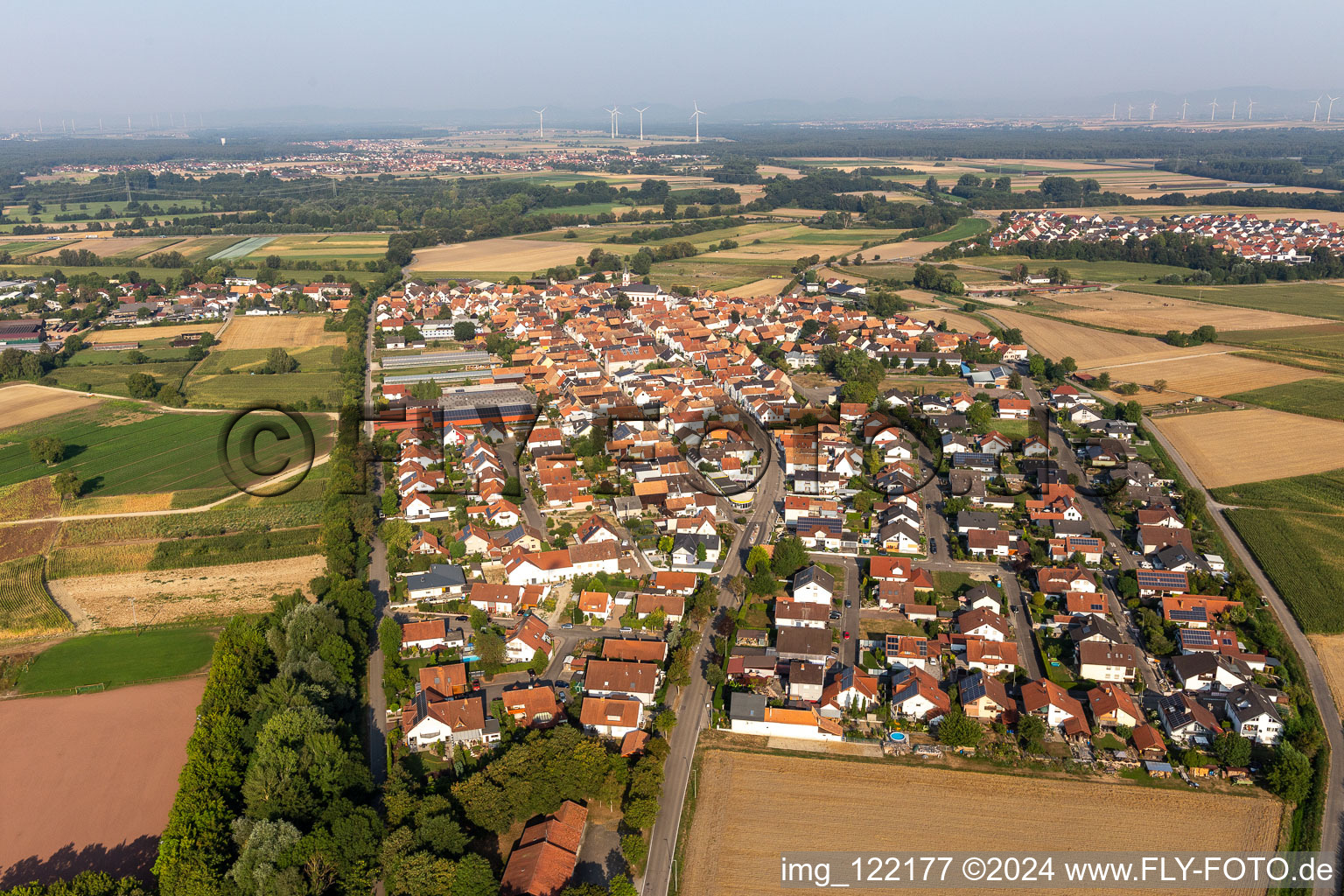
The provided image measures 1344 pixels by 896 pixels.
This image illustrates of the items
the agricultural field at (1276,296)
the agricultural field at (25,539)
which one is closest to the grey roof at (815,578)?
the agricultural field at (25,539)

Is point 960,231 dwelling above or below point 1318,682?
above

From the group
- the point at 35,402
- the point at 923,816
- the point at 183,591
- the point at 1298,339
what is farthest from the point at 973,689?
the point at 35,402

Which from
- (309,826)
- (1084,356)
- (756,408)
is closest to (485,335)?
(756,408)

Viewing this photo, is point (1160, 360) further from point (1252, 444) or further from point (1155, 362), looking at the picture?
point (1252, 444)

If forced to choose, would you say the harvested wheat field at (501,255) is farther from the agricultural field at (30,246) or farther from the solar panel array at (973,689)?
the solar panel array at (973,689)

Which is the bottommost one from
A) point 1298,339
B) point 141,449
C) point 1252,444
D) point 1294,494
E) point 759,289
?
point 141,449

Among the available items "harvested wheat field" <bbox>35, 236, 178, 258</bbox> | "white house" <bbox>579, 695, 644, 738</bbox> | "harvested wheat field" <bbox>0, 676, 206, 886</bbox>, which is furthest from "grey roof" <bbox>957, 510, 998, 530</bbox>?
"harvested wheat field" <bbox>35, 236, 178, 258</bbox>

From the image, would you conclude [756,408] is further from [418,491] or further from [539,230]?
[539,230]
